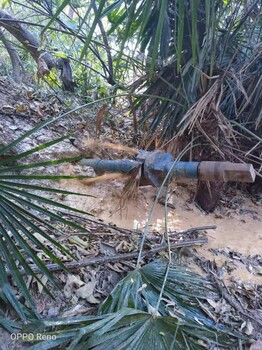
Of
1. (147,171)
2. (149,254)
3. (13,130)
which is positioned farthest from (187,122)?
(13,130)

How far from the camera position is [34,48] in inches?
118

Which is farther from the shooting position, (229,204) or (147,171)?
(229,204)

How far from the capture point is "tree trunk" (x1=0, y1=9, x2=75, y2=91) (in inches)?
116

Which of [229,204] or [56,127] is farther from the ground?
[56,127]

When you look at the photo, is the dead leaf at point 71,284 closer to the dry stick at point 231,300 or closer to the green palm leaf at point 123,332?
the green palm leaf at point 123,332

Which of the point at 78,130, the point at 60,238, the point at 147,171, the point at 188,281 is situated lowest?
the point at 188,281

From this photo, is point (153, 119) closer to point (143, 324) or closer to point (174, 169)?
point (174, 169)

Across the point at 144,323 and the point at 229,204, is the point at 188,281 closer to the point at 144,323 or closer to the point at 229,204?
the point at 144,323

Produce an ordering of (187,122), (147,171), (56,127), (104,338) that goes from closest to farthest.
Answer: (104,338) < (147,171) < (187,122) < (56,127)

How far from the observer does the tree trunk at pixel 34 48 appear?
9.71ft

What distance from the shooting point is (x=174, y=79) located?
2404 mm

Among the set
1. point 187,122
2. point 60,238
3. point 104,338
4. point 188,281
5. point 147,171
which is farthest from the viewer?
point 187,122

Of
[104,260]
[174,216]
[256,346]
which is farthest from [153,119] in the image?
[256,346]

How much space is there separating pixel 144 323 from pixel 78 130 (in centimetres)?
203
